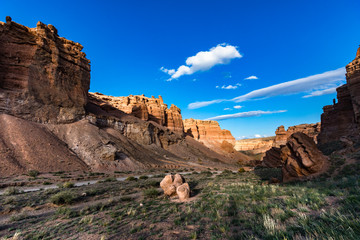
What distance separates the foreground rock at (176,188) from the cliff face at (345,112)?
45240 mm

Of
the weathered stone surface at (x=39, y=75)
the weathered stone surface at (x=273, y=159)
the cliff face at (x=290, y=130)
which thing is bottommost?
the weathered stone surface at (x=273, y=159)

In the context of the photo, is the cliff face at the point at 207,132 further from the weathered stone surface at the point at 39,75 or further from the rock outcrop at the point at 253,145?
the weathered stone surface at the point at 39,75

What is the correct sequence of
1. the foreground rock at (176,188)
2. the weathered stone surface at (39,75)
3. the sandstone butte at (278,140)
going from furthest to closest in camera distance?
the sandstone butte at (278,140) → the weathered stone surface at (39,75) → the foreground rock at (176,188)

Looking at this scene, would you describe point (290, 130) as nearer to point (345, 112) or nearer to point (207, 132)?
point (345, 112)

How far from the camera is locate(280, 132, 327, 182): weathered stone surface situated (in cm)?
1285

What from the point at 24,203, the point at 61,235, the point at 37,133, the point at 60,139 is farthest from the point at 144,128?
the point at 61,235

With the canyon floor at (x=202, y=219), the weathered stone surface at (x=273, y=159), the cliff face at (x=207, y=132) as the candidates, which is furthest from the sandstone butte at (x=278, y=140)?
the canyon floor at (x=202, y=219)

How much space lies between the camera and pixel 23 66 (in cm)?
3206

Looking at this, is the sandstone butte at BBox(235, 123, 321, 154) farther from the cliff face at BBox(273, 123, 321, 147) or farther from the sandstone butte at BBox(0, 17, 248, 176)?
the sandstone butte at BBox(0, 17, 248, 176)

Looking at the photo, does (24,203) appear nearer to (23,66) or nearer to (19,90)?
(19,90)

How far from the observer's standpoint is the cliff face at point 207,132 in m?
99.1

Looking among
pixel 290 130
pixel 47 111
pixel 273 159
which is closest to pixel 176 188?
pixel 273 159

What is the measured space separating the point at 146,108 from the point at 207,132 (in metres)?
48.9

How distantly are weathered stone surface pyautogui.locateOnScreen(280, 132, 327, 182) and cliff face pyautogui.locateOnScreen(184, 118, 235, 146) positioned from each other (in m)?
82.5
